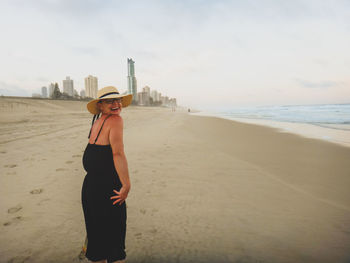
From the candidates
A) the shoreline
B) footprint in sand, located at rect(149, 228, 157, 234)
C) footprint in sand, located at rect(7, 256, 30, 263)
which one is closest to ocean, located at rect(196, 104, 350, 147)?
the shoreline

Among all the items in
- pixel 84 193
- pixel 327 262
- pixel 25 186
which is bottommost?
pixel 327 262

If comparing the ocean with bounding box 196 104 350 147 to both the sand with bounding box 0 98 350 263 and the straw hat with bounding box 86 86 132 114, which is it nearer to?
the sand with bounding box 0 98 350 263

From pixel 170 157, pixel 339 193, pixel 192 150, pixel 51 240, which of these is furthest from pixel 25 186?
pixel 339 193

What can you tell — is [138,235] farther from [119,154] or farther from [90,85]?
A: [90,85]

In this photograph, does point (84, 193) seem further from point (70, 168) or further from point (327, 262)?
point (70, 168)

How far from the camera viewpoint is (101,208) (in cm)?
189

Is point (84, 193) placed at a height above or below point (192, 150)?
above

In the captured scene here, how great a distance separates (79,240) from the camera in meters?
2.68

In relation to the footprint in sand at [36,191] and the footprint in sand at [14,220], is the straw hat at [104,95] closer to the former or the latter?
the footprint in sand at [14,220]

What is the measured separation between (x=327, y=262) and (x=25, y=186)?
5.62 metres

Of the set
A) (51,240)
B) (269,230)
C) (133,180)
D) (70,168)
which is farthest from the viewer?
(70,168)

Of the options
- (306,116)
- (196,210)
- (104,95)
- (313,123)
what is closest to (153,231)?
(196,210)

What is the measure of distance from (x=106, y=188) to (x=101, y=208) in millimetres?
209

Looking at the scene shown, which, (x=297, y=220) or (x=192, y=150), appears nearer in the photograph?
(x=297, y=220)
